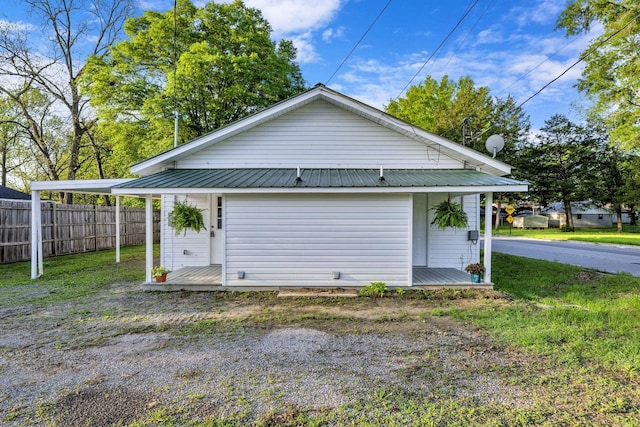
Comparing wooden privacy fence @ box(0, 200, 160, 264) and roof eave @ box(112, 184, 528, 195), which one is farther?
wooden privacy fence @ box(0, 200, 160, 264)

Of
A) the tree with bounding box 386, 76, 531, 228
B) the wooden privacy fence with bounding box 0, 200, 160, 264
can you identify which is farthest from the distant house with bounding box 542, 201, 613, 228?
the wooden privacy fence with bounding box 0, 200, 160, 264

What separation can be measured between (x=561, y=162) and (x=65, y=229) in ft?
119

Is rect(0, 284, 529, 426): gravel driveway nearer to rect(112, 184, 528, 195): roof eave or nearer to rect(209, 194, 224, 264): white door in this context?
rect(112, 184, 528, 195): roof eave

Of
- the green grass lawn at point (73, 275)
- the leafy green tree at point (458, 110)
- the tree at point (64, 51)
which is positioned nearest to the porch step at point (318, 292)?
the green grass lawn at point (73, 275)

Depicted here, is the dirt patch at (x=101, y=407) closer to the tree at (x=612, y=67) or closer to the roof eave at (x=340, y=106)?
the roof eave at (x=340, y=106)

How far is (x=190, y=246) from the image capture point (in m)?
9.05

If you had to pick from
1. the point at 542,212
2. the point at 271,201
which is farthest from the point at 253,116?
the point at 542,212

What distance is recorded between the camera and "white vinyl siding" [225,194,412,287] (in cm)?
710

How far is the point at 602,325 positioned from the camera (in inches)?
194

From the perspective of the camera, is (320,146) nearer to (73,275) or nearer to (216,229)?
(216,229)

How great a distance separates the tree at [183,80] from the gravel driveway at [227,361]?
447 inches

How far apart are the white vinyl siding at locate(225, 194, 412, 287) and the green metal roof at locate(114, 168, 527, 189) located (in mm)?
387

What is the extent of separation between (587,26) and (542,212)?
30.9 meters

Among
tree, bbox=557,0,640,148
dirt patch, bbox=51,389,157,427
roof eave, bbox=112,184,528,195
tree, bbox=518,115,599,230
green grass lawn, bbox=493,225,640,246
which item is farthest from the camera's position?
tree, bbox=518,115,599,230
